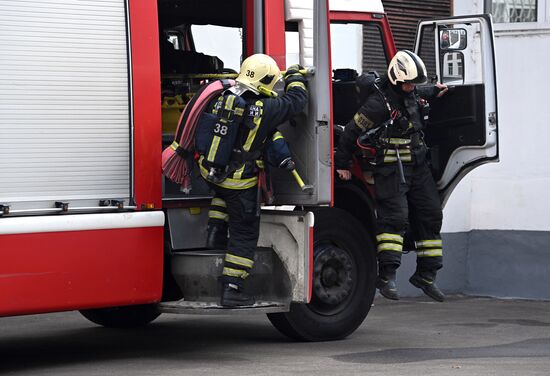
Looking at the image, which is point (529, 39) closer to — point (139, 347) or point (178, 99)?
point (178, 99)

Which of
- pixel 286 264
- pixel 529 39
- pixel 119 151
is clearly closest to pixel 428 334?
pixel 286 264

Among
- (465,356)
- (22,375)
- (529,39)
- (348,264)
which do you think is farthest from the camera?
(529,39)

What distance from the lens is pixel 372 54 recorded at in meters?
9.95

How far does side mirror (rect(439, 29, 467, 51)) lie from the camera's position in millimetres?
9430

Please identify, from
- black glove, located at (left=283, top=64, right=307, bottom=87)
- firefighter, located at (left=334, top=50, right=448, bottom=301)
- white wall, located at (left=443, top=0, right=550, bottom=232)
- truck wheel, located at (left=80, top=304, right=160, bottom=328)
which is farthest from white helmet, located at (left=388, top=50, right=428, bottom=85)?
white wall, located at (left=443, top=0, right=550, bottom=232)

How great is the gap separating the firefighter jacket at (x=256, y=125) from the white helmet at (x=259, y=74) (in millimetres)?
72

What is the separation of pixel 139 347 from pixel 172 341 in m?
0.35

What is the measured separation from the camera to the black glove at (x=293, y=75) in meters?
8.37

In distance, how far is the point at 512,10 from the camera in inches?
504

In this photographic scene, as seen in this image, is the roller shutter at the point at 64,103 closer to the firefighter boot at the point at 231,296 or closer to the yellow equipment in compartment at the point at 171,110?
the firefighter boot at the point at 231,296

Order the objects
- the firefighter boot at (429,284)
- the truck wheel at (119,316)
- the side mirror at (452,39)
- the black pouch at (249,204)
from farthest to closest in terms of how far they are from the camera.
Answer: the truck wheel at (119,316) < the side mirror at (452,39) < the firefighter boot at (429,284) < the black pouch at (249,204)

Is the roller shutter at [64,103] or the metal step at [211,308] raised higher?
the roller shutter at [64,103]

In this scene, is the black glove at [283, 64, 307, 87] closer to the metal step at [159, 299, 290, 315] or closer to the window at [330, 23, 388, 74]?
the window at [330, 23, 388, 74]

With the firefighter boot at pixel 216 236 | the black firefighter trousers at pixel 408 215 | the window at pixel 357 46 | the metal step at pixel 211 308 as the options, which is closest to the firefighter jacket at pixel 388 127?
the black firefighter trousers at pixel 408 215
